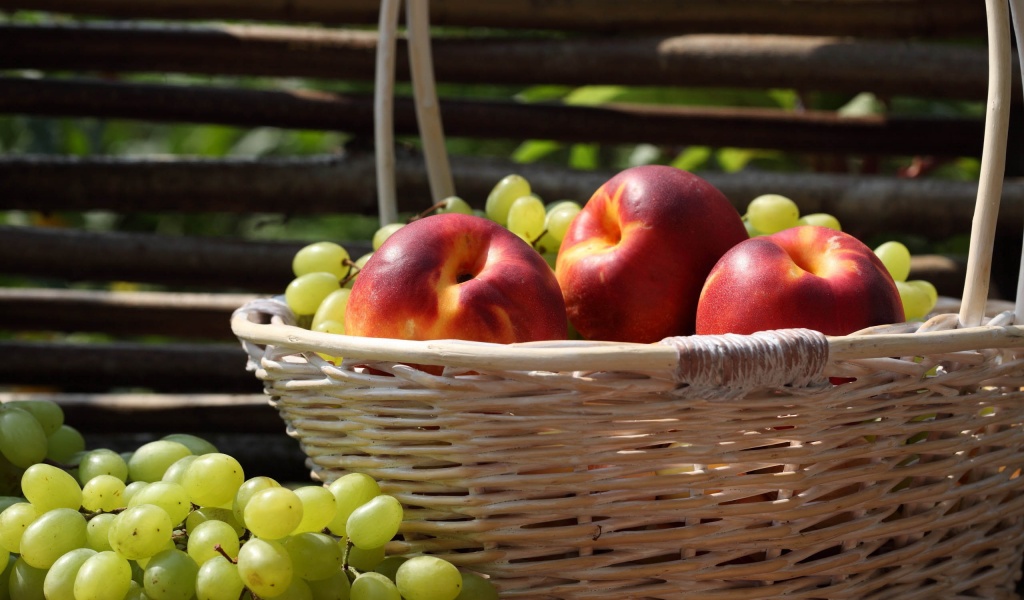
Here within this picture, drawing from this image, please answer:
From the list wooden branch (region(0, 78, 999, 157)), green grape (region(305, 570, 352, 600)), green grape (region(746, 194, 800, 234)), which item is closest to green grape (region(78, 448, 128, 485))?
green grape (region(305, 570, 352, 600))

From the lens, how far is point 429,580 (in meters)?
0.58

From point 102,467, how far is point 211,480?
142mm

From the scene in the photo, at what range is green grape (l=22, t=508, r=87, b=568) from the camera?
61 centimetres

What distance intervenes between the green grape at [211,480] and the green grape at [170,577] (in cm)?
5

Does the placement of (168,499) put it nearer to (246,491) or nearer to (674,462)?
(246,491)

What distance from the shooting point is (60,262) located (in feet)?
4.60

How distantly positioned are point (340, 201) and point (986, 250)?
952mm

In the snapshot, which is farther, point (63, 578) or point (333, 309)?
point (333, 309)

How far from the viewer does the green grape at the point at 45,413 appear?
79 centimetres

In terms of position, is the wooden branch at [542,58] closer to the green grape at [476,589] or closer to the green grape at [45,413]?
the green grape at [45,413]

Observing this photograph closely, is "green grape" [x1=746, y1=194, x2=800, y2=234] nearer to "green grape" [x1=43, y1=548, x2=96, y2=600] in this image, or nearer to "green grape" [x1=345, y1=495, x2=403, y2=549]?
"green grape" [x1=345, y1=495, x2=403, y2=549]

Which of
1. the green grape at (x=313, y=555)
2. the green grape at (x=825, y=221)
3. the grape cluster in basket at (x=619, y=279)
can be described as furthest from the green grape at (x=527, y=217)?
the green grape at (x=313, y=555)

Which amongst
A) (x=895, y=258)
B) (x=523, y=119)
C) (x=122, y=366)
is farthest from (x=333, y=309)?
(x=122, y=366)

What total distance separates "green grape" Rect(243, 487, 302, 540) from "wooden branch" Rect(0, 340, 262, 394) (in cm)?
88
